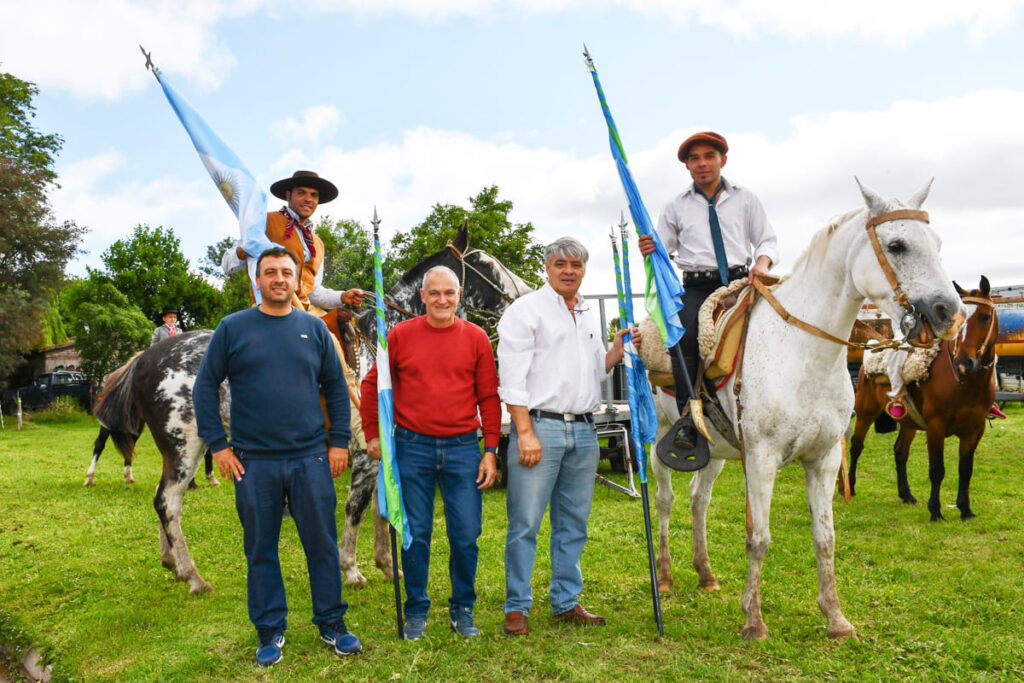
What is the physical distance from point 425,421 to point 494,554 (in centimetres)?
269

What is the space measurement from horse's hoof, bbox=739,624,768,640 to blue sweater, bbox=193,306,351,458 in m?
2.71

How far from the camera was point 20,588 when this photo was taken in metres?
5.90

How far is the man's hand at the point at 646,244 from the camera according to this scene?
4.39 m

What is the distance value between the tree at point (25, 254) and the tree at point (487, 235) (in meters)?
15.2

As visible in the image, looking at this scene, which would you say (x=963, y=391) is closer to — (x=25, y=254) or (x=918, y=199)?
(x=918, y=199)

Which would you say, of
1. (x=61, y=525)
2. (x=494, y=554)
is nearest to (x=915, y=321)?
(x=494, y=554)

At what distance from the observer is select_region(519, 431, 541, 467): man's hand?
3.95 meters

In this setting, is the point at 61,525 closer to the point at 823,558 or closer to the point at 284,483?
the point at 284,483

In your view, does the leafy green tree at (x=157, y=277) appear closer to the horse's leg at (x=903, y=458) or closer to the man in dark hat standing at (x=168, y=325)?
the man in dark hat standing at (x=168, y=325)

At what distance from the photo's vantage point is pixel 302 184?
5516 millimetres

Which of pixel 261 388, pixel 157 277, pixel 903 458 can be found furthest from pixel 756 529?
pixel 157 277

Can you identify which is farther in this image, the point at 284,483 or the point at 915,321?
the point at 284,483

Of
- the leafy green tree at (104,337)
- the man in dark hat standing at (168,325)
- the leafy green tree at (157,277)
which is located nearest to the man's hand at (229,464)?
the man in dark hat standing at (168,325)

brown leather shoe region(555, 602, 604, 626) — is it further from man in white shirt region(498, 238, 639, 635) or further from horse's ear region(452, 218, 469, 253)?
horse's ear region(452, 218, 469, 253)
